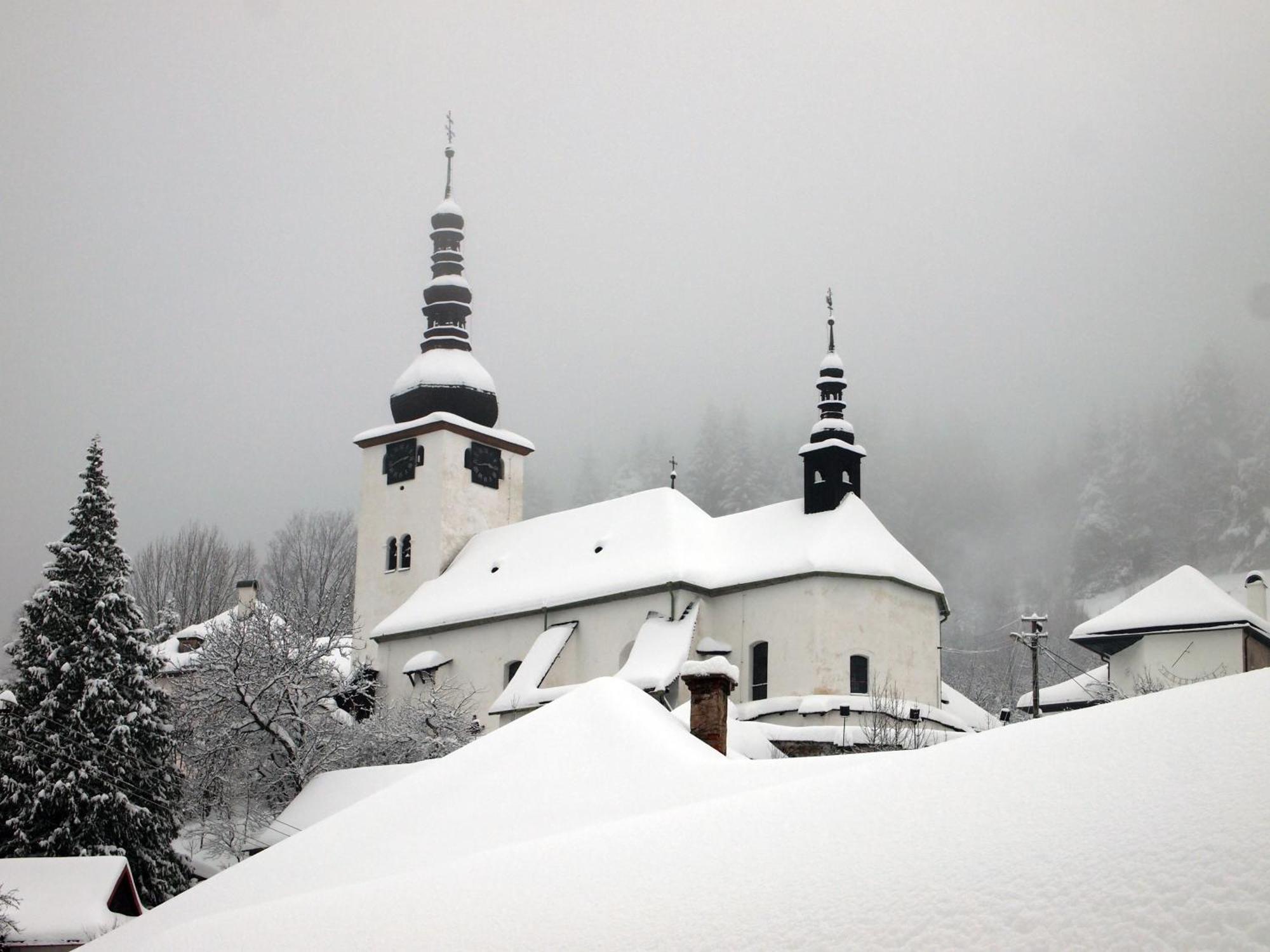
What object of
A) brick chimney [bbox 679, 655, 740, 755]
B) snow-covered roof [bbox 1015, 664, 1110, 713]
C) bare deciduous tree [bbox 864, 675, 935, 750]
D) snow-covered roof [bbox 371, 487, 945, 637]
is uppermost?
snow-covered roof [bbox 371, 487, 945, 637]

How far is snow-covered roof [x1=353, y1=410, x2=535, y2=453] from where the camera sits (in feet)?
149

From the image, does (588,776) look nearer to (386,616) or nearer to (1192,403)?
(386,616)

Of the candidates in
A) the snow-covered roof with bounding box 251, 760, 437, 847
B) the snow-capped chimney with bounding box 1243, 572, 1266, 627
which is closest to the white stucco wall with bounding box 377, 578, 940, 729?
the snow-capped chimney with bounding box 1243, 572, 1266, 627

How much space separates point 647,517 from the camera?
1604 inches

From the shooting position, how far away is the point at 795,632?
35406 mm

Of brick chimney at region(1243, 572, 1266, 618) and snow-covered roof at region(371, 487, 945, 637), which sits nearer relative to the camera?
snow-covered roof at region(371, 487, 945, 637)

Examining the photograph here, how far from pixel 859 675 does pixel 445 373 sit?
747 inches

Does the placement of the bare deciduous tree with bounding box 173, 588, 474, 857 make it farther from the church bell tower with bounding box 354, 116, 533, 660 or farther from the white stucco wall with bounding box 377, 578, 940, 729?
the church bell tower with bounding box 354, 116, 533, 660

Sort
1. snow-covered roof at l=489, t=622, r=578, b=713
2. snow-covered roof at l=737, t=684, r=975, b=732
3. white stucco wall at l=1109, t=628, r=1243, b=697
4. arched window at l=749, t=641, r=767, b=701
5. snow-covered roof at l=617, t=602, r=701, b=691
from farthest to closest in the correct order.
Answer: snow-covered roof at l=489, t=622, r=578, b=713 < arched window at l=749, t=641, r=767, b=701 < snow-covered roof at l=617, t=602, r=701, b=691 < snow-covered roof at l=737, t=684, r=975, b=732 < white stucco wall at l=1109, t=628, r=1243, b=697

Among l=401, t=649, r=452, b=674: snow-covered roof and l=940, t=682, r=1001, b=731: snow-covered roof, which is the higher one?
l=401, t=649, r=452, b=674: snow-covered roof

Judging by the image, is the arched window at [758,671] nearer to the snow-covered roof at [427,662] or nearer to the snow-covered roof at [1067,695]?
the snow-covered roof at [1067,695]

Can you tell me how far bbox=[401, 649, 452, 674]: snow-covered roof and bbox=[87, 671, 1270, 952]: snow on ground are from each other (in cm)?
3314

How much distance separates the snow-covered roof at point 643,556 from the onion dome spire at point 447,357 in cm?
457

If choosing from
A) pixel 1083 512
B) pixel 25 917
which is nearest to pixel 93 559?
pixel 25 917
